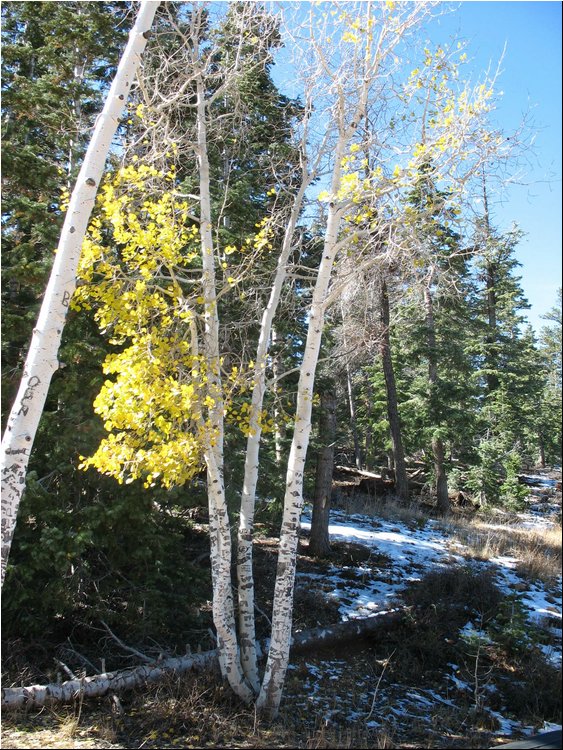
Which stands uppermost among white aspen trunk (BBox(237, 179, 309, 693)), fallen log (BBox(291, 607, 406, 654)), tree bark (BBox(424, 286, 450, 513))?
tree bark (BBox(424, 286, 450, 513))

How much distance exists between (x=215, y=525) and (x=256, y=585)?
3442mm

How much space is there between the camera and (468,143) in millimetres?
5242

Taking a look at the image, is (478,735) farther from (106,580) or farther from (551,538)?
(551,538)

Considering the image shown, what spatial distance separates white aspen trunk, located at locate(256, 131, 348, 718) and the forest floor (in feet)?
1.30

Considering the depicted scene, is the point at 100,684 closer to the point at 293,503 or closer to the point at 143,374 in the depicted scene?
the point at 293,503

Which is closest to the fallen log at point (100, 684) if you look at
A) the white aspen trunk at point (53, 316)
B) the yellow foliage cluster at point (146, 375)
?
the white aspen trunk at point (53, 316)

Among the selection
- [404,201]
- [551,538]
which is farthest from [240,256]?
[551,538]

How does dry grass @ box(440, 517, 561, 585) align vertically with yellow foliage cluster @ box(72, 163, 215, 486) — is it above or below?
below

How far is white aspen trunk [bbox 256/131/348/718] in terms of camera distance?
5.13 meters

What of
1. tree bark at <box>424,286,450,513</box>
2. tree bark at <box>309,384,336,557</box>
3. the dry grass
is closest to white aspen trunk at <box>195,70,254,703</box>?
tree bark at <box>309,384,336,557</box>

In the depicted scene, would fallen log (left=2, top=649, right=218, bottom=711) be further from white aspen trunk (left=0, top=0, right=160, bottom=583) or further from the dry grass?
the dry grass

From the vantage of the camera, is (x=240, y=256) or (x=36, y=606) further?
(x=240, y=256)

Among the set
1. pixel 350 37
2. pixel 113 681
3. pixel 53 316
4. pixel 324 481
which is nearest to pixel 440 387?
pixel 324 481

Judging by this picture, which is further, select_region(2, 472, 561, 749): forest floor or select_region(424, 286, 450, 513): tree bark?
select_region(424, 286, 450, 513): tree bark
